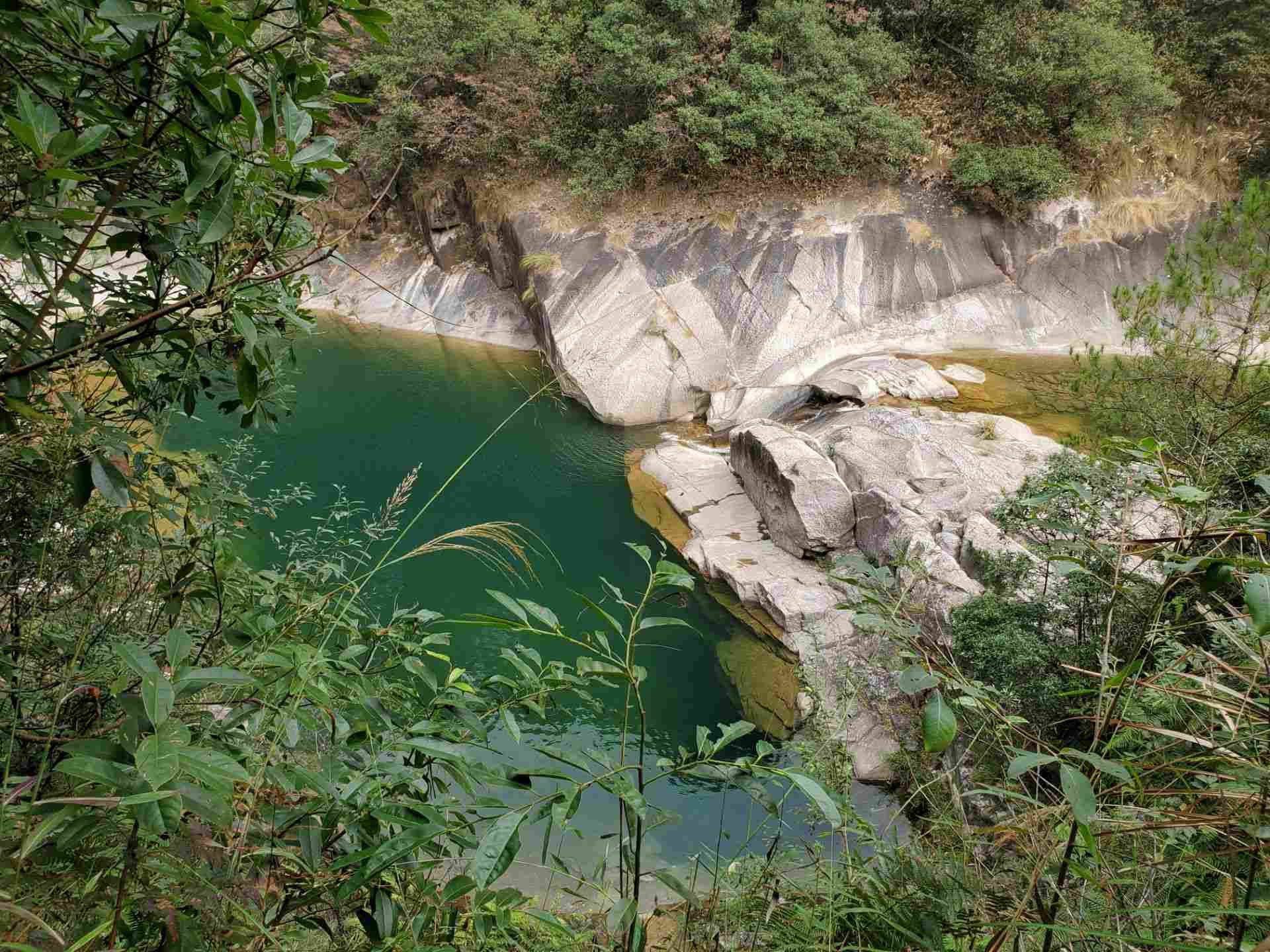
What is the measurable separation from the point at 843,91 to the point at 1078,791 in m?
15.5

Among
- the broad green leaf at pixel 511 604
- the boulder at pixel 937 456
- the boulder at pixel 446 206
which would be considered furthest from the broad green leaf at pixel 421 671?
the boulder at pixel 446 206

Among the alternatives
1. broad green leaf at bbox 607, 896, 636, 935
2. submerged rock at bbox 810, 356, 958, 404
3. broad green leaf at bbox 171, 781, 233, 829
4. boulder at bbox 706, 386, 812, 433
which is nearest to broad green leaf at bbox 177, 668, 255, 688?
broad green leaf at bbox 171, 781, 233, 829

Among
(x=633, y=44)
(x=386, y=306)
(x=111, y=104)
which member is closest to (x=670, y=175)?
(x=633, y=44)

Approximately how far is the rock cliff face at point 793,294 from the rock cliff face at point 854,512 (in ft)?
9.44

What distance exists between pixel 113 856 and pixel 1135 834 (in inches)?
73.1

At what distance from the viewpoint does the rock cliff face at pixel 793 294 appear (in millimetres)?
13281

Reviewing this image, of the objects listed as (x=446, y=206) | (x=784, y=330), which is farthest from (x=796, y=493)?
(x=446, y=206)

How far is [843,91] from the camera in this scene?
45.6ft

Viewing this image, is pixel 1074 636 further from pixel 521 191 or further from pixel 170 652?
pixel 521 191

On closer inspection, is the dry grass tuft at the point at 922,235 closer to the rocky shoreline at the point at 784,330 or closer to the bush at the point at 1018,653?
the rocky shoreline at the point at 784,330

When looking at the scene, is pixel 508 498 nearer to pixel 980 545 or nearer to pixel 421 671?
pixel 980 545

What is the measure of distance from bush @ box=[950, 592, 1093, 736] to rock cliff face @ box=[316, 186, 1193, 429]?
311 inches

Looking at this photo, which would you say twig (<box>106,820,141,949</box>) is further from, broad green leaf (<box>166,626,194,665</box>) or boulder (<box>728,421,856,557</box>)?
boulder (<box>728,421,856,557</box>)

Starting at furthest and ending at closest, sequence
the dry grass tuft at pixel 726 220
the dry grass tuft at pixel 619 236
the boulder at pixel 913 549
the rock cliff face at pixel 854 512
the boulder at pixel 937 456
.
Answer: the dry grass tuft at pixel 619 236 < the dry grass tuft at pixel 726 220 < the boulder at pixel 937 456 < the rock cliff face at pixel 854 512 < the boulder at pixel 913 549
